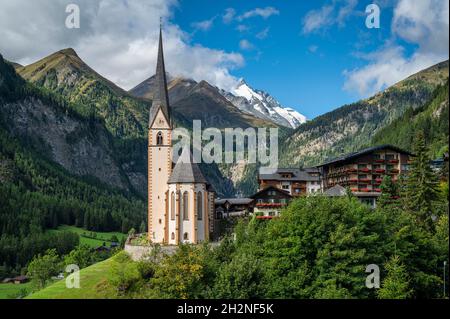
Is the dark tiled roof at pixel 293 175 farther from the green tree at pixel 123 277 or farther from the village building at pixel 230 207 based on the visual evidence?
the green tree at pixel 123 277

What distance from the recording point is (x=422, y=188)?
7831 cm

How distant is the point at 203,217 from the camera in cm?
8712

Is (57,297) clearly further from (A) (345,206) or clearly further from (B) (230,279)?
(A) (345,206)

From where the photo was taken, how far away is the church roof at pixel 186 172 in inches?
3418

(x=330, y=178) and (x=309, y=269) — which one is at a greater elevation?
(x=330, y=178)

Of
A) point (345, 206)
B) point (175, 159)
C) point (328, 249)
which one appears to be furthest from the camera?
point (175, 159)

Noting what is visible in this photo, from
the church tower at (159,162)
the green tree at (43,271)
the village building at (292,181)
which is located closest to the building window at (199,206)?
the church tower at (159,162)

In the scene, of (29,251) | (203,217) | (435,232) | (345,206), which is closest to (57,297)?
(203,217)

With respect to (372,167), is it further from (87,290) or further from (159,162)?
(87,290)

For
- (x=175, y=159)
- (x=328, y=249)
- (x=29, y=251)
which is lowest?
(x=29, y=251)

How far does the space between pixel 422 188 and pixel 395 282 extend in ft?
67.2

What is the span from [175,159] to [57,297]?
38.0m

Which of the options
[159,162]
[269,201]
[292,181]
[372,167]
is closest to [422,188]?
[269,201]

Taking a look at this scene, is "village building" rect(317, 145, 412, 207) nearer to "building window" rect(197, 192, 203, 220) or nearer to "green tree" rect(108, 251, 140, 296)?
"building window" rect(197, 192, 203, 220)
